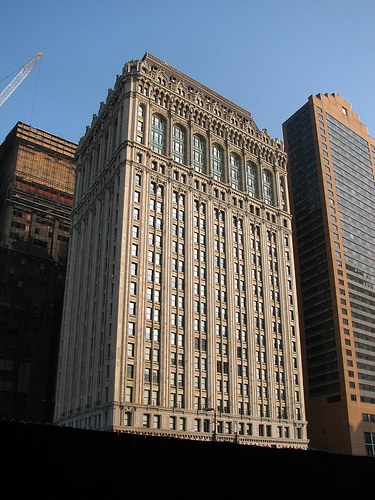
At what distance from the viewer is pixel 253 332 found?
292 feet

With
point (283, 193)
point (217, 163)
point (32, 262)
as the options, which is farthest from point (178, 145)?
point (32, 262)

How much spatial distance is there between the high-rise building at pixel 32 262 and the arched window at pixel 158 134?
4548 cm

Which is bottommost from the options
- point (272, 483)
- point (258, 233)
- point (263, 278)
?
point (272, 483)

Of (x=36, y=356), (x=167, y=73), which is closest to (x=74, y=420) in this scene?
(x=36, y=356)

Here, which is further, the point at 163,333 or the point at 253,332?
the point at 253,332

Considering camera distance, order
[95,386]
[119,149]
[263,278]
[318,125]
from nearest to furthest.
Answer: [95,386] < [119,149] < [263,278] < [318,125]

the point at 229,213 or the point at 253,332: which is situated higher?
the point at 229,213

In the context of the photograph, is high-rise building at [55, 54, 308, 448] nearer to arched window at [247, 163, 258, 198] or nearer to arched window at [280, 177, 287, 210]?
arched window at [247, 163, 258, 198]

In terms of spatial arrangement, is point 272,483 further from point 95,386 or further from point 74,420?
point 74,420

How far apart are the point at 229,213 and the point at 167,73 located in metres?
35.5

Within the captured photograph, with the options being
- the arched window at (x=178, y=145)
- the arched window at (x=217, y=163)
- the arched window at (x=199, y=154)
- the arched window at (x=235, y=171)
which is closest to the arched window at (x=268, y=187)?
the arched window at (x=235, y=171)

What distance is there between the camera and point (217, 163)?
4026 inches

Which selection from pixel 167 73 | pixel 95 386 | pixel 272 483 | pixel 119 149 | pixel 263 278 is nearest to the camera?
pixel 272 483

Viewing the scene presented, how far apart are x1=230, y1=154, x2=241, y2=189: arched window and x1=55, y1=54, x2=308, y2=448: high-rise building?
31cm
